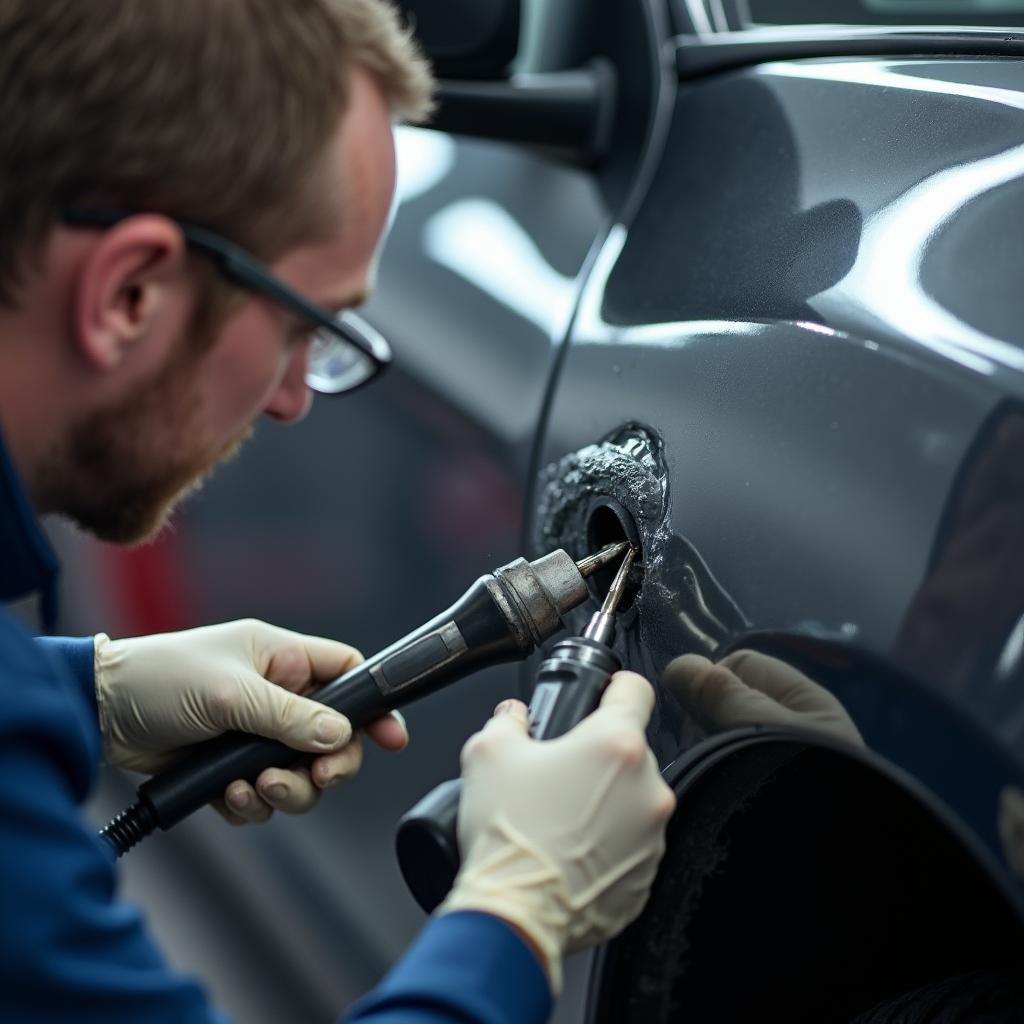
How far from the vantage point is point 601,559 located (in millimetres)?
1100

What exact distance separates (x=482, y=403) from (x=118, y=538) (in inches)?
16.2

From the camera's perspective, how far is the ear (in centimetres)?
93

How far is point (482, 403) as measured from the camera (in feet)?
4.61

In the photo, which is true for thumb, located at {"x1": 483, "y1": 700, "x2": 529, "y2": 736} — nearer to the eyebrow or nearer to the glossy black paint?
the glossy black paint

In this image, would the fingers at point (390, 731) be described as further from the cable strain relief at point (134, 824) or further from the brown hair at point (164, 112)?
the brown hair at point (164, 112)

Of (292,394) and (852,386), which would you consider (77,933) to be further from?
(852,386)

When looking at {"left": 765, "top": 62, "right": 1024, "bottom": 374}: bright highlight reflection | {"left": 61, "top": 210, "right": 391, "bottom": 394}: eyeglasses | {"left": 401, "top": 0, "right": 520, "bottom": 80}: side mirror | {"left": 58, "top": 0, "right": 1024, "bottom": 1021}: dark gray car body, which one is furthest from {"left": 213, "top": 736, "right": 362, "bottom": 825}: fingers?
{"left": 401, "top": 0, "right": 520, "bottom": 80}: side mirror

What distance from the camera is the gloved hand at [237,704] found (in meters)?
1.27

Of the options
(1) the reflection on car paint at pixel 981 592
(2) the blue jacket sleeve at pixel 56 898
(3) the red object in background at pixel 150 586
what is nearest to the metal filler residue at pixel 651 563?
(1) the reflection on car paint at pixel 981 592

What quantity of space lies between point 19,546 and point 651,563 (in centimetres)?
46

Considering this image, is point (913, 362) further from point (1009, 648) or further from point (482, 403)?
point (482, 403)

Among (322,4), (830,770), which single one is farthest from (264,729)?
(322,4)

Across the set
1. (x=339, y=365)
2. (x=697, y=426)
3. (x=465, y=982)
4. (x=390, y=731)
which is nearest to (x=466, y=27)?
(x=339, y=365)

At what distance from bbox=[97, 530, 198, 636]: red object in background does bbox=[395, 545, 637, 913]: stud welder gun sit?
94 centimetres
